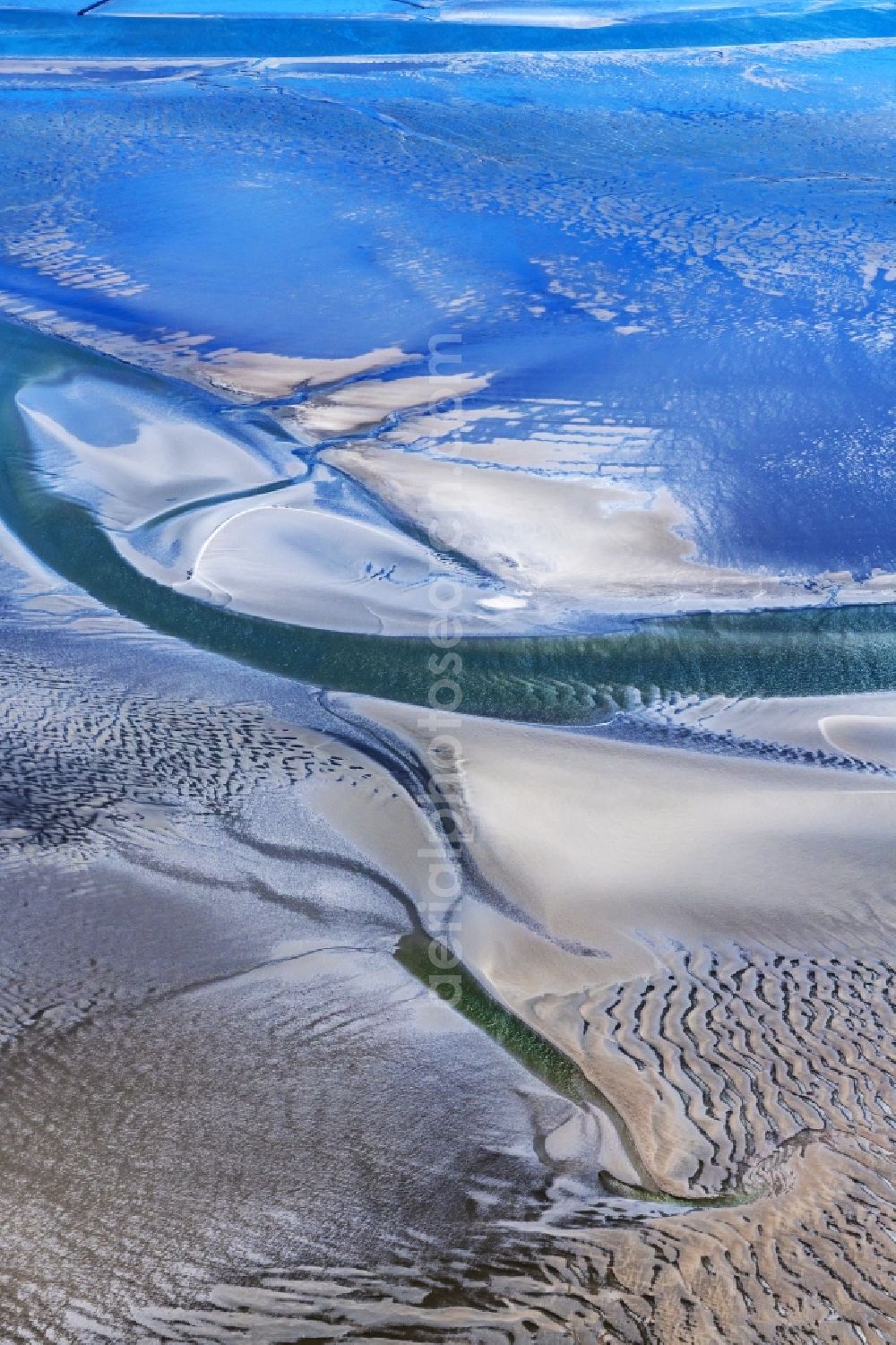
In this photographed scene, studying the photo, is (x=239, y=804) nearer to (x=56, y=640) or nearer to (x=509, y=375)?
(x=56, y=640)

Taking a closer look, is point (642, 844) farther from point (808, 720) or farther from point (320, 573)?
point (320, 573)

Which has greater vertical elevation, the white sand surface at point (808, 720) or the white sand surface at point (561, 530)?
the white sand surface at point (561, 530)

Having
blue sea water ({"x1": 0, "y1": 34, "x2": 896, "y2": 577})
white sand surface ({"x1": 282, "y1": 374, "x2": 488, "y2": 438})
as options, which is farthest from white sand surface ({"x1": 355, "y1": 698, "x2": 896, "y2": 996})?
white sand surface ({"x1": 282, "y1": 374, "x2": 488, "y2": 438})

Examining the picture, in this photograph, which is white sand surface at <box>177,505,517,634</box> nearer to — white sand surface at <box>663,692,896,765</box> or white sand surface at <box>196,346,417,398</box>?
white sand surface at <box>663,692,896,765</box>

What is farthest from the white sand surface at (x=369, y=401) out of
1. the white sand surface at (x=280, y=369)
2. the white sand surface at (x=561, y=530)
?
the white sand surface at (x=561, y=530)

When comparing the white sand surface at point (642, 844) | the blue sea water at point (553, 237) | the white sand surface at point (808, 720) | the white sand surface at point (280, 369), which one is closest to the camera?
the white sand surface at point (642, 844)

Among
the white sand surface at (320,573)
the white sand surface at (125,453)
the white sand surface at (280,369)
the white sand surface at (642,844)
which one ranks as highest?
the white sand surface at (280,369)

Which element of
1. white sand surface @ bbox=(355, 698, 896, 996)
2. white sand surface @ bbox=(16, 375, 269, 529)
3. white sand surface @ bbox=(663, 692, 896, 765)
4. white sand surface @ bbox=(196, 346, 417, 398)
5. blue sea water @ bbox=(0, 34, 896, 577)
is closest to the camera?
white sand surface @ bbox=(355, 698, 896, 996)

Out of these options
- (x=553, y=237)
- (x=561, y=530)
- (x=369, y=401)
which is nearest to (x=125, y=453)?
(x=369, y=401)

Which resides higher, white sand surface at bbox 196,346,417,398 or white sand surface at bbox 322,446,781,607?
white sand surface at bbox 196,346,417,398

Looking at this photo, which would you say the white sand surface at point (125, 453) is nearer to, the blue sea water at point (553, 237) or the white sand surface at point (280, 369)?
the white sand surface at point (280, 369)

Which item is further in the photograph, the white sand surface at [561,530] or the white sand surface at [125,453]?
the white sand surface at [125,453]
